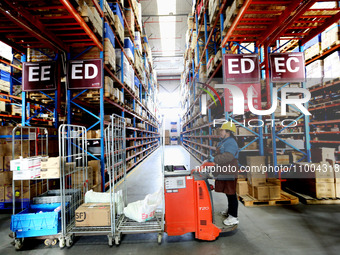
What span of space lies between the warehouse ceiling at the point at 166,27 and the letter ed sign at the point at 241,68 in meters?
10.7

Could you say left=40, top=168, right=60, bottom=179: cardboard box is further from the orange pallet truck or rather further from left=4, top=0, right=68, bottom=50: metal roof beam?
left=4, top=0, right=68, bottom=50: metal roof beam

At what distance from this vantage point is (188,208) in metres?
2.76

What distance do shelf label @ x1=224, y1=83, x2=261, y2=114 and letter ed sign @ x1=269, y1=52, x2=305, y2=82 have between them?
615 mm

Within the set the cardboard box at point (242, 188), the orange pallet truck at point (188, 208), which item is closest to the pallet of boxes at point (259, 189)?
the cardboard box at point (242, 188)

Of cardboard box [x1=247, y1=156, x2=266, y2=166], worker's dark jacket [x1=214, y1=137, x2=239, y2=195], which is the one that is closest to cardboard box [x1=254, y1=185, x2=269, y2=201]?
cardboard box [x1=247, y1=156, x2=266, y2=166]

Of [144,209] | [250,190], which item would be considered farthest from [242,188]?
[144,209]

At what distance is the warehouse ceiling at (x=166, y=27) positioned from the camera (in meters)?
13.6

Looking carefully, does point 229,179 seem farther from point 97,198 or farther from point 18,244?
point 18,244

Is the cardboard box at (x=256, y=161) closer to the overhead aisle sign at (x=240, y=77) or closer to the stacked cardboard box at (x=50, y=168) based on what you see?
the overhead aisle sign at (x=240, y=77)

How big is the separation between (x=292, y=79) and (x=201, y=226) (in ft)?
15.2

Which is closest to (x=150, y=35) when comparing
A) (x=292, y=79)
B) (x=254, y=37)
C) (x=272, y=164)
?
(x=254, y=37)

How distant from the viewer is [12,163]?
2906 mm

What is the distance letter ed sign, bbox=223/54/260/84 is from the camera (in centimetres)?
496

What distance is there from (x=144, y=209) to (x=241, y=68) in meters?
4.18
